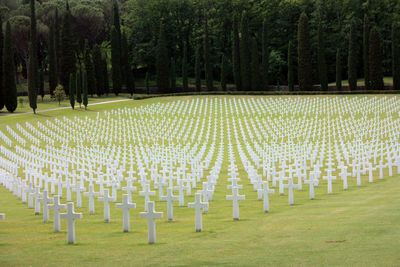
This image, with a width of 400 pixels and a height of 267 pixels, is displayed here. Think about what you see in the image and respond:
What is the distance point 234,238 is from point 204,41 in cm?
7662

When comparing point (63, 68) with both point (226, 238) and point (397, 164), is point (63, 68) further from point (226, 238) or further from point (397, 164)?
point (226, 238)

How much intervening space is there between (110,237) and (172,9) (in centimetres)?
9460

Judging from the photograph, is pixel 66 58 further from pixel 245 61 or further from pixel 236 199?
pixel 236 199

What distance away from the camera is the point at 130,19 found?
104 metres

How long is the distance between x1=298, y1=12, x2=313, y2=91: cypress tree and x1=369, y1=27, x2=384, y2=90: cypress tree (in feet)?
24.1

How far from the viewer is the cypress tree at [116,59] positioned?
274 ft

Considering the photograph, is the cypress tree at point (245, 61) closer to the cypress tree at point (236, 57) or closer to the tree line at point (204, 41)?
the tree line at point (204, 41)

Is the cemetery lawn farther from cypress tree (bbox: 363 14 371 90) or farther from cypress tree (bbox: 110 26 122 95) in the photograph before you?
cypress tree (bbox: 110 26 122 95)

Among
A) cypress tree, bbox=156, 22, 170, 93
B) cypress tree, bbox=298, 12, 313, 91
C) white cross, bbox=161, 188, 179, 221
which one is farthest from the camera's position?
cypress tree, bbox=156, 22, 170, 93

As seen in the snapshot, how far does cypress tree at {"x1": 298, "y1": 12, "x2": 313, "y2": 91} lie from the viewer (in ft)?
253

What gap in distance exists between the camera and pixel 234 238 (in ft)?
32.2

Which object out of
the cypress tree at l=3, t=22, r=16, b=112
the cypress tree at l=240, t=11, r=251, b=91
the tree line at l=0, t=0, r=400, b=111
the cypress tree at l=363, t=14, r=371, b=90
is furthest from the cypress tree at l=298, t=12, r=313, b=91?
the cypress tree at l=3, t=22, r=16, b=112

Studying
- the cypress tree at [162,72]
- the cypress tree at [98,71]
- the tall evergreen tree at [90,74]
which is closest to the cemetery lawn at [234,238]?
the tall evergreen tree at [90,74]

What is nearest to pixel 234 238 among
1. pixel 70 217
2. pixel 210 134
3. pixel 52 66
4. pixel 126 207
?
pixel 126 207
